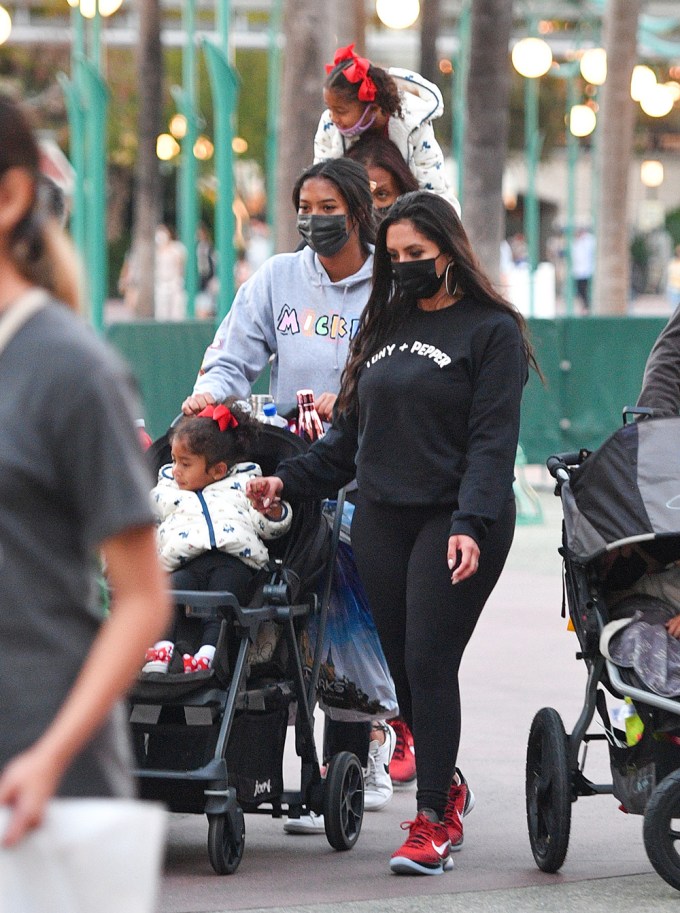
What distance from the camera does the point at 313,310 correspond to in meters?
5.89

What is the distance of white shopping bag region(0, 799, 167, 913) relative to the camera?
2256 millimetres

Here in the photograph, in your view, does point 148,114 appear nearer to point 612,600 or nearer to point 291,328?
point 291,328

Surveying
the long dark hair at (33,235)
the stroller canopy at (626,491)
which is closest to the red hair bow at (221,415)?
the stroller canopy at (626,491)

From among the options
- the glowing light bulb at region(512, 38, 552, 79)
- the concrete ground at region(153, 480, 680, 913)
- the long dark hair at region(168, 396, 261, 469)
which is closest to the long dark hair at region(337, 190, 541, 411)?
the long dark hair at region(168, 396, 261, 469)

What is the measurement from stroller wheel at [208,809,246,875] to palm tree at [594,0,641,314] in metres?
16.3

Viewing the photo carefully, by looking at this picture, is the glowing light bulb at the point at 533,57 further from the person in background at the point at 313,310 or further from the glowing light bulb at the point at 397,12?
the person in background at the point at 313,310

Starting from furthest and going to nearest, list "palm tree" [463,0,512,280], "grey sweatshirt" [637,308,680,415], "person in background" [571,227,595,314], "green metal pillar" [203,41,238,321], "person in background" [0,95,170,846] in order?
"person in background" [571,227,595,314]
"palm tree" [463,0,512,280]
"green metal pillar" [203,41,238,321]
"grey sweatshirt" [637,308,680,415]
"person in background" [0,95,170,846]

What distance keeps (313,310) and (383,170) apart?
722mm

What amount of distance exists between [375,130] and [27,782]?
4.48 meters

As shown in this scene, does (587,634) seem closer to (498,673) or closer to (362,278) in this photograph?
(362,278)

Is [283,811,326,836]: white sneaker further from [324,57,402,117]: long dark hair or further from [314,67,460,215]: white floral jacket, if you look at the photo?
[324,57,402,117]: long dark hair

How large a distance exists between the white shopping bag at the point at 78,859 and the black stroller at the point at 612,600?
2756 millimetres

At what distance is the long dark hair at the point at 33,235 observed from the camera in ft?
8.05

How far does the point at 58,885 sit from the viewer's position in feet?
7.43
